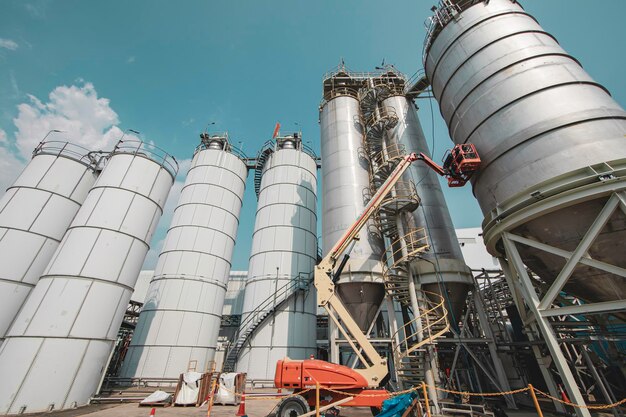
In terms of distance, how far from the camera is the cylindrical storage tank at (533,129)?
6.83 meters

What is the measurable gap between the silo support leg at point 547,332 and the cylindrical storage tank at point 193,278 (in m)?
16.1

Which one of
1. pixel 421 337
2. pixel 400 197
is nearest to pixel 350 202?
pixel 400 197

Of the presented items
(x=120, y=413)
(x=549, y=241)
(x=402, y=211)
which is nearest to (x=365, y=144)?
(x=402, y=211)

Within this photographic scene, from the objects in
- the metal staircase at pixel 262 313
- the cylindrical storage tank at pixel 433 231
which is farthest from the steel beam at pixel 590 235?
the metal staircase at pixel 262 313

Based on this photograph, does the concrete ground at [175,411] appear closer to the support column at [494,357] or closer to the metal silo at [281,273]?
the support column at [494,357]

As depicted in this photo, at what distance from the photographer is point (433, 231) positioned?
13.6 meters

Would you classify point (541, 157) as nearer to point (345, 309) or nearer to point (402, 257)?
point (402, 257)

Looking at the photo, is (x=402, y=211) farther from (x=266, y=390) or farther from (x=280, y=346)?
(x=266, y=390)

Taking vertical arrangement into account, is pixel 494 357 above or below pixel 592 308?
below

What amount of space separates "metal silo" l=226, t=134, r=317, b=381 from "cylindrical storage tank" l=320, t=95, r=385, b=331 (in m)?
3.97

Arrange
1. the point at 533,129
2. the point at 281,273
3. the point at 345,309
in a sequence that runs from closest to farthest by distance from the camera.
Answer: the point at 533,129, the point at 345,309, the point at 281,273

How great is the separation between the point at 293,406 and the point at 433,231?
10263 millimetres

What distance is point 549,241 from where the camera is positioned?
7.36 meters

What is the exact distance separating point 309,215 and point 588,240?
623 inches
